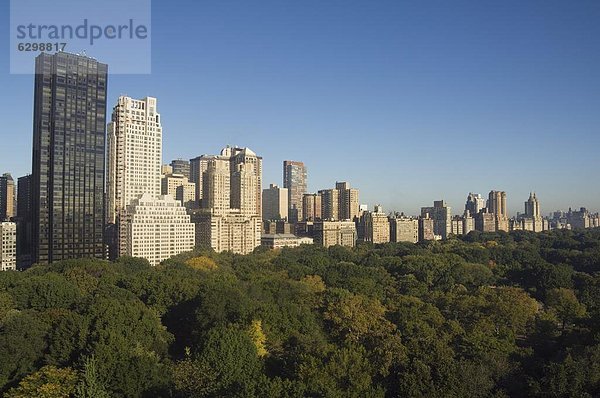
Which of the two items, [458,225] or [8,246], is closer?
[8,246]

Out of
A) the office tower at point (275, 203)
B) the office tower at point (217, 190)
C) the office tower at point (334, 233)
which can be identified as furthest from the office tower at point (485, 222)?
the office tower at point (217, 190)

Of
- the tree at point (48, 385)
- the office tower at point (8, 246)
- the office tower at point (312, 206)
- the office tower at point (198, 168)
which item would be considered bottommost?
the tree at point (48, 385)

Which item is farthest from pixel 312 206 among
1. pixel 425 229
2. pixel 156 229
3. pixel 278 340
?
pixel 278 340

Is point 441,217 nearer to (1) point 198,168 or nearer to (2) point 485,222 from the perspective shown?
(2) point 485,222

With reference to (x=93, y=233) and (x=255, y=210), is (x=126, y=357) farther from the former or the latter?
(x=255, y=210)

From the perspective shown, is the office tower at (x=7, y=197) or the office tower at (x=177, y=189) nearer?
the office tower at (x=7, y=197)

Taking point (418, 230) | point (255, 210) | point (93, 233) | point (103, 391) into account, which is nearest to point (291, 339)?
point (103, 391)

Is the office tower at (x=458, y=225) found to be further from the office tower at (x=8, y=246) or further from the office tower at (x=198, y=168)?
the office tower at (x=8, y=246)
